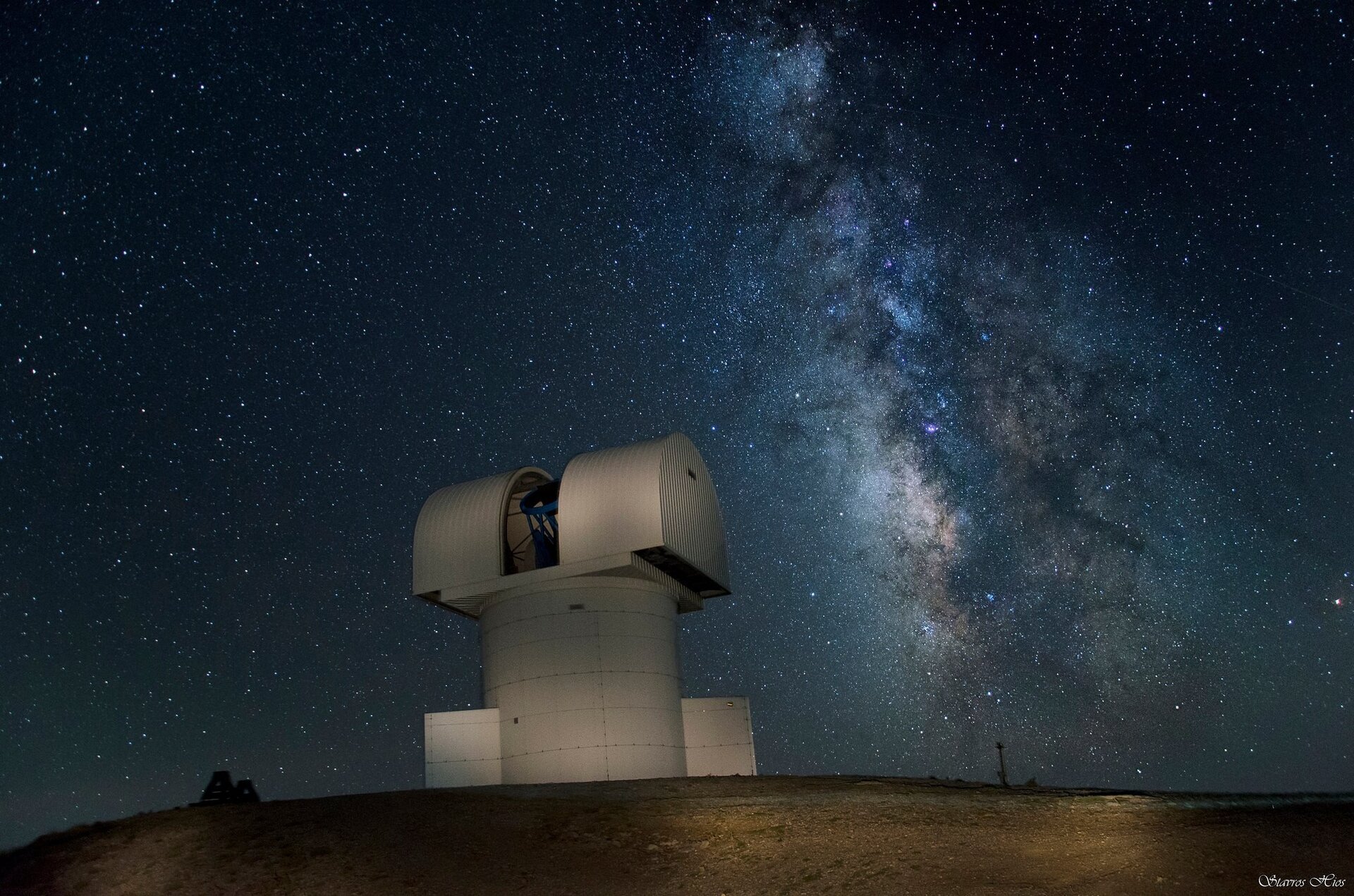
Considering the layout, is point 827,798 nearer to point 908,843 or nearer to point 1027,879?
point 908,843

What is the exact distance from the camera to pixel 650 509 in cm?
2472

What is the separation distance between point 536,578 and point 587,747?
427 cm

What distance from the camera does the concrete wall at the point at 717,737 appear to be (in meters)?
26.4

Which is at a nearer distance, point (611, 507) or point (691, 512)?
point (611, 507)

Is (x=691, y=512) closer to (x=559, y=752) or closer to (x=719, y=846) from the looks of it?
(x=559, y=752)

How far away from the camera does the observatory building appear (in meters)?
24.4

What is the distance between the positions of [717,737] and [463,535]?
27.7 ft

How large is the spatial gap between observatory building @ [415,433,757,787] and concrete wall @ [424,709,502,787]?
0.11 ft

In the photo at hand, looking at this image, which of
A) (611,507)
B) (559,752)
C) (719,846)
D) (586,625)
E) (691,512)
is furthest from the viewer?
(691,512)

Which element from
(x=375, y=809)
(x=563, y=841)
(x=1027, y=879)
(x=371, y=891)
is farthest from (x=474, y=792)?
(x=1027, y=879)

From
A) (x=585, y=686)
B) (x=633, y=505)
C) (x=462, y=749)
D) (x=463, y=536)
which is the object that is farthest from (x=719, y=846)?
(x=463, y=536)

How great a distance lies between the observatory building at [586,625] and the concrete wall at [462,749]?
3cm

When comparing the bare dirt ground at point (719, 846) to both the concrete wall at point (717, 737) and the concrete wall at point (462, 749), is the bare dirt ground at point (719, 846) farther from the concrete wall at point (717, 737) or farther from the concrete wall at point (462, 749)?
the concrete wall at point (717, 737)

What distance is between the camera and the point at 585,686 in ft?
80.3
